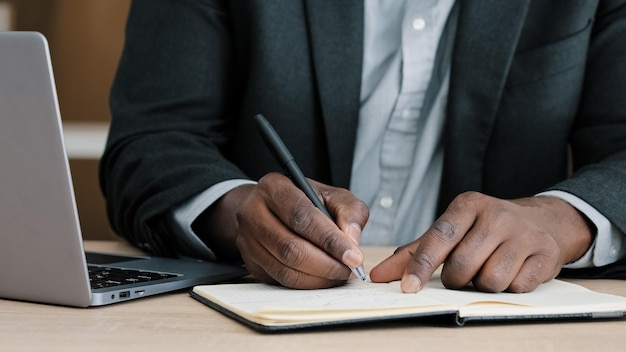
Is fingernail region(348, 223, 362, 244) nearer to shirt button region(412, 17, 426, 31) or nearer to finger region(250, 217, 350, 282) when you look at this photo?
finger region(250, 217, 350, 282)

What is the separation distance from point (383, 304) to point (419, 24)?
0.79m

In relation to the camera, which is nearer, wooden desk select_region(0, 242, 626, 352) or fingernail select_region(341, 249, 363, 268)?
wooden desk select_region(0, 242, 626, 352)

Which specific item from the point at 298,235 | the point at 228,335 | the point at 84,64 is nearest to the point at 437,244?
the point at 298,235

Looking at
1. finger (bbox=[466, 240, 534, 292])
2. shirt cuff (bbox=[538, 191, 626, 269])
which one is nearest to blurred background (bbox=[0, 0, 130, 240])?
shirt cuff (bbox=[538, 191, 626, 269])

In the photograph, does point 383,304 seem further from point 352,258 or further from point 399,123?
point 399,123

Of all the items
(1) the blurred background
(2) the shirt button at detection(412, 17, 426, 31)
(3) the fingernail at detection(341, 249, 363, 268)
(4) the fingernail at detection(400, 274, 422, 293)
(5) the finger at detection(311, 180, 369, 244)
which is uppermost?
(2) the shirt button at detection(412, 17, 426, 31)

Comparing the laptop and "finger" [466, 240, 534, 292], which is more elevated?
the laptop

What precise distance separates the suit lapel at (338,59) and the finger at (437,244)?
57 centimetres

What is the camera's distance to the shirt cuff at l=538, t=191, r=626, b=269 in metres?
1.00

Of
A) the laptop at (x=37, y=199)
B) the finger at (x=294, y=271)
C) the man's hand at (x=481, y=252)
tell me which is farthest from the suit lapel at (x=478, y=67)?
the laptop at (x=37, y=199)

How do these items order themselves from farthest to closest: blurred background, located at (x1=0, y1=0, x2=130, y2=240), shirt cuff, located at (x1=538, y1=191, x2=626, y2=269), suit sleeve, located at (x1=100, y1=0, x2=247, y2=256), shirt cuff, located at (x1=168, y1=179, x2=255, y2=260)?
blurred background, located at (x1=0, y1=0, x2=130, y2=240), suit sleeve, located at (x1=100, y1=0, x2=247, y2=256), shirt cuff, located at (x1=168, y1=179, x2=255, y2=260), shirt cuff, located at (x1=538, y1=191, x2=626, y2=269)

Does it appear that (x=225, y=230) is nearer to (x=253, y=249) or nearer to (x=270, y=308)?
(x=253, y=249)

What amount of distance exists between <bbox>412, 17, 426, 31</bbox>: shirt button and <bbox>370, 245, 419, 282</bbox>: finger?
0.62 metres

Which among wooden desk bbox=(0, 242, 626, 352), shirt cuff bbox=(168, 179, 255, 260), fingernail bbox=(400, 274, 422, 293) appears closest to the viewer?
wooden desk bbox=(0, 242, 626, 352)
